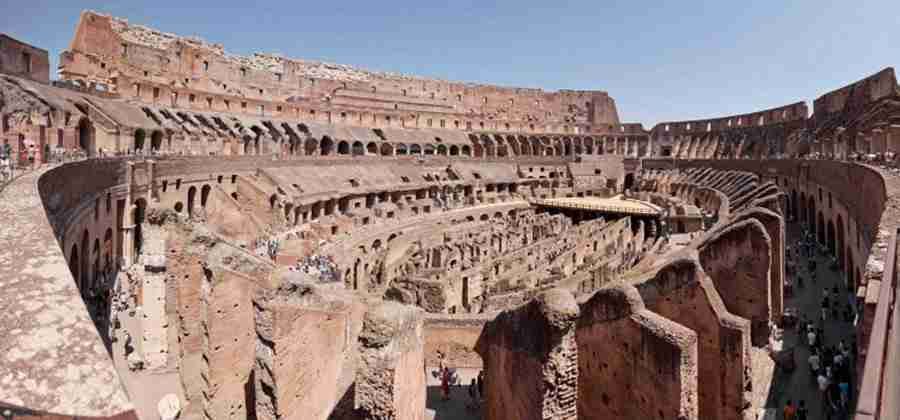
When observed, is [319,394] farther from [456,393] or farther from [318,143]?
[318,143]

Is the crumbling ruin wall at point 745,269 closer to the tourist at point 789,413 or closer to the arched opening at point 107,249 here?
A: the tourist at point 789,413

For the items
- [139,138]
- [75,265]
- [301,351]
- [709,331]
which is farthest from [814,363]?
[139,138]

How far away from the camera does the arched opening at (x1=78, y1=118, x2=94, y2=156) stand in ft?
67.3

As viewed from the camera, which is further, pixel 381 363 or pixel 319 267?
pixel 319 267

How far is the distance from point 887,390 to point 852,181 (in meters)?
17.0

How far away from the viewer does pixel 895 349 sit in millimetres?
3287

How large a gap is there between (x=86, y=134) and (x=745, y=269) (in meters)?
23.1

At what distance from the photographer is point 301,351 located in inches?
269

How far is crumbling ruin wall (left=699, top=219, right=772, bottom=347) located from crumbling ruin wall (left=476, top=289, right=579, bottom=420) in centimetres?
612

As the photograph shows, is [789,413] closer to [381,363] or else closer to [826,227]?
[381,363]

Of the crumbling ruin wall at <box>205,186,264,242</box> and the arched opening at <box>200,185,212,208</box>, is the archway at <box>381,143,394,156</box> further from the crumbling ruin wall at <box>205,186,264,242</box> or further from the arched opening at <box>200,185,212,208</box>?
the arched opening at <box>200,185,212,208</box>

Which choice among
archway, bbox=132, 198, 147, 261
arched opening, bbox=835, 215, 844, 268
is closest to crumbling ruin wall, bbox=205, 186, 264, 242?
archway, bbox=132, 198, 147, 261

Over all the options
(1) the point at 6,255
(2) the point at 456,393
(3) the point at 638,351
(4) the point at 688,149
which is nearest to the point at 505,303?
(2) the point at 456,393

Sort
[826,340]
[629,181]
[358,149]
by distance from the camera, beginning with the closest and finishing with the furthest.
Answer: [826,340] → [358,149] → [629,181]
